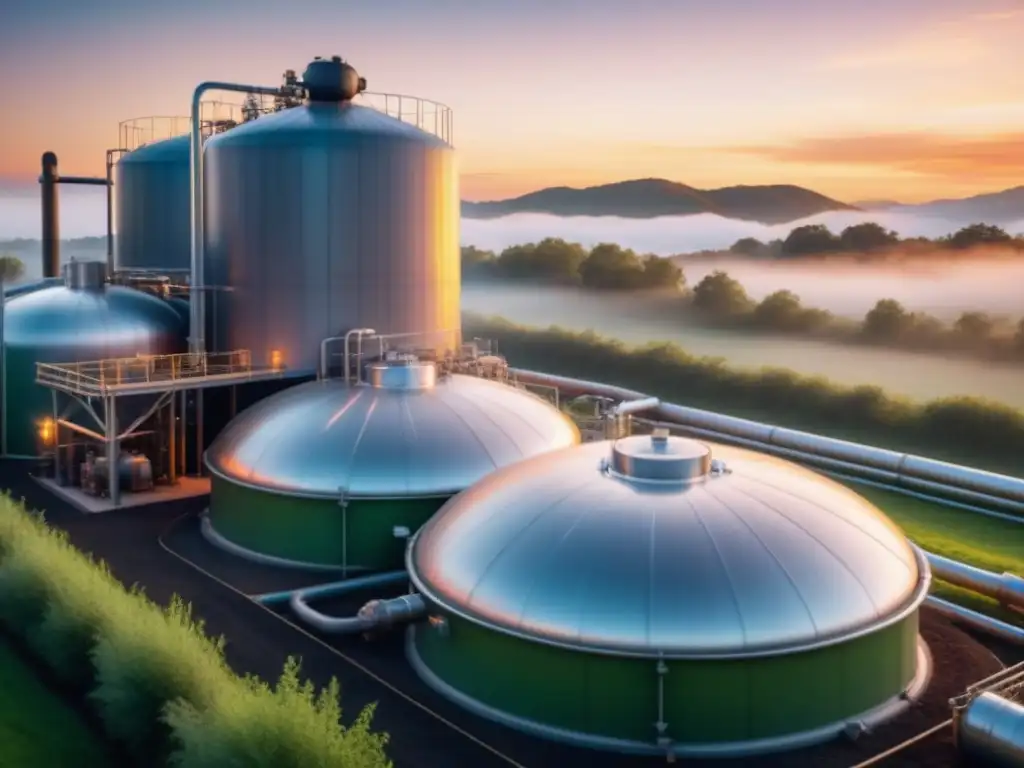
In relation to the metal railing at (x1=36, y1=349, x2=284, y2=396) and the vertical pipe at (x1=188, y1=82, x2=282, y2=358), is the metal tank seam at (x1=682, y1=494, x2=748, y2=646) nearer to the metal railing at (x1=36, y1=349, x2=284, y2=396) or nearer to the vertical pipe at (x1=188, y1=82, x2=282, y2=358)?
the metal railing at (x1=36, y1=349, x2=284, y2=396)

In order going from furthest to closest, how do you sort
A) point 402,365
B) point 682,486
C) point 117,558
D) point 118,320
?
point 118,320, point 402,365, point 117,558, point 682,486

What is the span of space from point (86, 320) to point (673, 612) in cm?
2682

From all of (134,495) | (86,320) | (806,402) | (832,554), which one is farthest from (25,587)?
(806,402)

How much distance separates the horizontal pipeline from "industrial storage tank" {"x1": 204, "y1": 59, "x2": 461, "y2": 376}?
8767 millimetres

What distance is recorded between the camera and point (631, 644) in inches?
640

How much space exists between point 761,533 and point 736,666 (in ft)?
8.31

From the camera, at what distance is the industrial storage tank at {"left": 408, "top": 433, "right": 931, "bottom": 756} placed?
1636cm

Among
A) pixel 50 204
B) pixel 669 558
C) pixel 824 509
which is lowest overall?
pixel 669 558

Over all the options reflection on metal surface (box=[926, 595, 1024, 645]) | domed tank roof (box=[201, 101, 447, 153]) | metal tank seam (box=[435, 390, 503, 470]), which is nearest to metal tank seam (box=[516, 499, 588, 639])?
metal tank seam (box=[435, 390, 503, 470])

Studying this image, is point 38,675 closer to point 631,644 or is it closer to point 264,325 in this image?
point 631,644

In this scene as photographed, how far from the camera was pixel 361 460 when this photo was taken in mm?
25641

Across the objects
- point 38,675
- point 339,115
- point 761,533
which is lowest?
point 38,675

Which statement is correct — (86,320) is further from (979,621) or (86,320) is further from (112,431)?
(979,621)

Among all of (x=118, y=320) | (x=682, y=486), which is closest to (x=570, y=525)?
(x=682, y=486)
